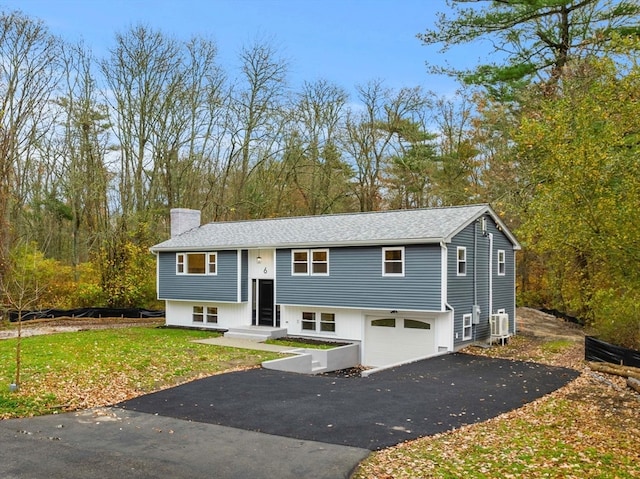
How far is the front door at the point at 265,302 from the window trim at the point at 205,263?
7.18ft

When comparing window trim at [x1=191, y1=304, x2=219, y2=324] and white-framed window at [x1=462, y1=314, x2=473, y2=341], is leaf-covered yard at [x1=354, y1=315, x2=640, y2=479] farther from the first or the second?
window trim at [x1=191, y1=304, x2=219, y2=324]

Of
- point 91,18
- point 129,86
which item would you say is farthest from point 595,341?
point 129,86

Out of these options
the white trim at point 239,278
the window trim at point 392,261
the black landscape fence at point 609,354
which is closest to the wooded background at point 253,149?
the black landscape fence at point 609,354

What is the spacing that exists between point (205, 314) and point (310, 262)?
628cm

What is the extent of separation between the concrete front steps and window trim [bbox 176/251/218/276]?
281 cm

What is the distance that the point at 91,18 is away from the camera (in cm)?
2038

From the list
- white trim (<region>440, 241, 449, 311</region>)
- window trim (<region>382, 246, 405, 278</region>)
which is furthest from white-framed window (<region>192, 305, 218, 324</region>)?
white trim (<region>440, 241, 449, 311</region>)

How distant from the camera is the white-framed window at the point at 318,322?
19.8m

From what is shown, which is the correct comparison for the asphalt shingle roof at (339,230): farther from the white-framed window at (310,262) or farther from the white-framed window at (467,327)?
the white-framed window at (467,327)

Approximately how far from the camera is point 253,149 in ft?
108

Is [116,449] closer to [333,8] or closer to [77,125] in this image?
[333,8]

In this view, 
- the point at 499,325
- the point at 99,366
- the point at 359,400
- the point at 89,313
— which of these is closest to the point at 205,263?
the point at 89,313

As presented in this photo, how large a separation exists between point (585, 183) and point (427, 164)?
75.5 feet

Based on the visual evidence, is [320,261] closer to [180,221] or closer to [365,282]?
[365,282]
